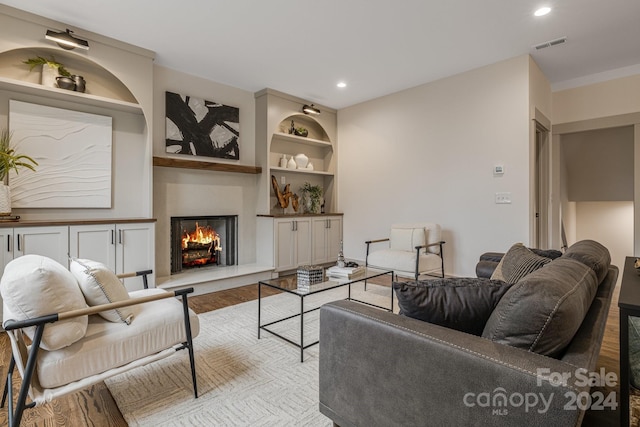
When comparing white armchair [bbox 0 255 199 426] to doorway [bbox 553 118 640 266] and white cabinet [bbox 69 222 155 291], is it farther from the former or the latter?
doorway [bbox 553 118 640 266]

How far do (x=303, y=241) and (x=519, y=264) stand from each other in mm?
3578

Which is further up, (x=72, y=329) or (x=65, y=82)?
(x=65, y=82)

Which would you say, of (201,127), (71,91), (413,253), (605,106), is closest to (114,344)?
(71,91)

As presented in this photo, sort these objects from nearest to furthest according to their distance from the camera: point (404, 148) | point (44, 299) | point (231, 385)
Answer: point (44, 299) → point (231, 385) → point (404, 148)

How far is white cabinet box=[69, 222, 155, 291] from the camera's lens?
10.3 ft

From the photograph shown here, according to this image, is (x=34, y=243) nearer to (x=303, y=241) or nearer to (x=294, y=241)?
(x=294, y=241)

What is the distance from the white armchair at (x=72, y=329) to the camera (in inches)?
55.6

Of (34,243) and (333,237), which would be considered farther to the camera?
(333,237)

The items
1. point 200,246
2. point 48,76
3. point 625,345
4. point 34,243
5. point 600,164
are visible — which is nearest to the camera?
point 625,345

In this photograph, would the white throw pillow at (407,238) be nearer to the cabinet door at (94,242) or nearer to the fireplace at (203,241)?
the fireplace at (203,241)

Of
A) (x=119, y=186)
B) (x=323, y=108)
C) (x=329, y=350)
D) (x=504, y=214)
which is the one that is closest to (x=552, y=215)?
(x=504, y=214)

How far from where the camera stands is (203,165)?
4.26m

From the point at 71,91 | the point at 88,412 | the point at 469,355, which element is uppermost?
the point at 71,91

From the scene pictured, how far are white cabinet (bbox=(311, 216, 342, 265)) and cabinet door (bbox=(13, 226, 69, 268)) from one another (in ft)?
10.5
